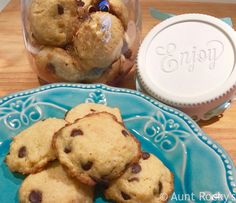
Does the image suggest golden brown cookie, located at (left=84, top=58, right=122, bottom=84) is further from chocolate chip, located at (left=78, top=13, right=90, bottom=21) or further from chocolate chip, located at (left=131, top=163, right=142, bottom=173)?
chocolate chip, located at (left=131, top=163, right=142, bottom=173)

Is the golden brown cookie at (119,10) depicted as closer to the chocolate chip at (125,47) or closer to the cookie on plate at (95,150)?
the chocolate chip at (125,47)

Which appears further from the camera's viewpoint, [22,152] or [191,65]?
[191,65]

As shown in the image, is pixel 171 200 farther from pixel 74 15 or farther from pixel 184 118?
pixel 74 15

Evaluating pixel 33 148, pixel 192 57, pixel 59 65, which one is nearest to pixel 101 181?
pixel 33 148

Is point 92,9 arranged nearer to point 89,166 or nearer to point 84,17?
point 84,17

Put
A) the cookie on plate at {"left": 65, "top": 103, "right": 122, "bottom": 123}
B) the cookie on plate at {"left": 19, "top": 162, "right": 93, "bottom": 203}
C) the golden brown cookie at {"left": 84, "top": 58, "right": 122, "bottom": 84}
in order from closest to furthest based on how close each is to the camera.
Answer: the cookie on plate at {"left": 19, "top": 162, "right": 93, "bottom": 203} < the cookie on plate at {"left": 65, "top": 103, "right": 122, "bottom": 123} < the golden brown cookie at {"left": 84, "top": 58, "right": 122, "bottom": 84}

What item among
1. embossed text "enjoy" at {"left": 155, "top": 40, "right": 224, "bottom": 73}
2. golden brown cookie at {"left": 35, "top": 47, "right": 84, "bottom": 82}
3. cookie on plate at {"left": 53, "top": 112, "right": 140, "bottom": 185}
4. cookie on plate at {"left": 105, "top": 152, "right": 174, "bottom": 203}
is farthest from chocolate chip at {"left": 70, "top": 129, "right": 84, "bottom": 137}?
embossed text "enjoy" at {"left": 155, "top": 40, "right": 224, "bottom": 73}

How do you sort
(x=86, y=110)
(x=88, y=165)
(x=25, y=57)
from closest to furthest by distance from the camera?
(x=88, y=165)
(x=86, y=110)
(x=25, y=57)

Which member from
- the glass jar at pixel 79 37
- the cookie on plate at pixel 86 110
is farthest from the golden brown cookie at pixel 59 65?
the cookie on plate at pixel 86 110
